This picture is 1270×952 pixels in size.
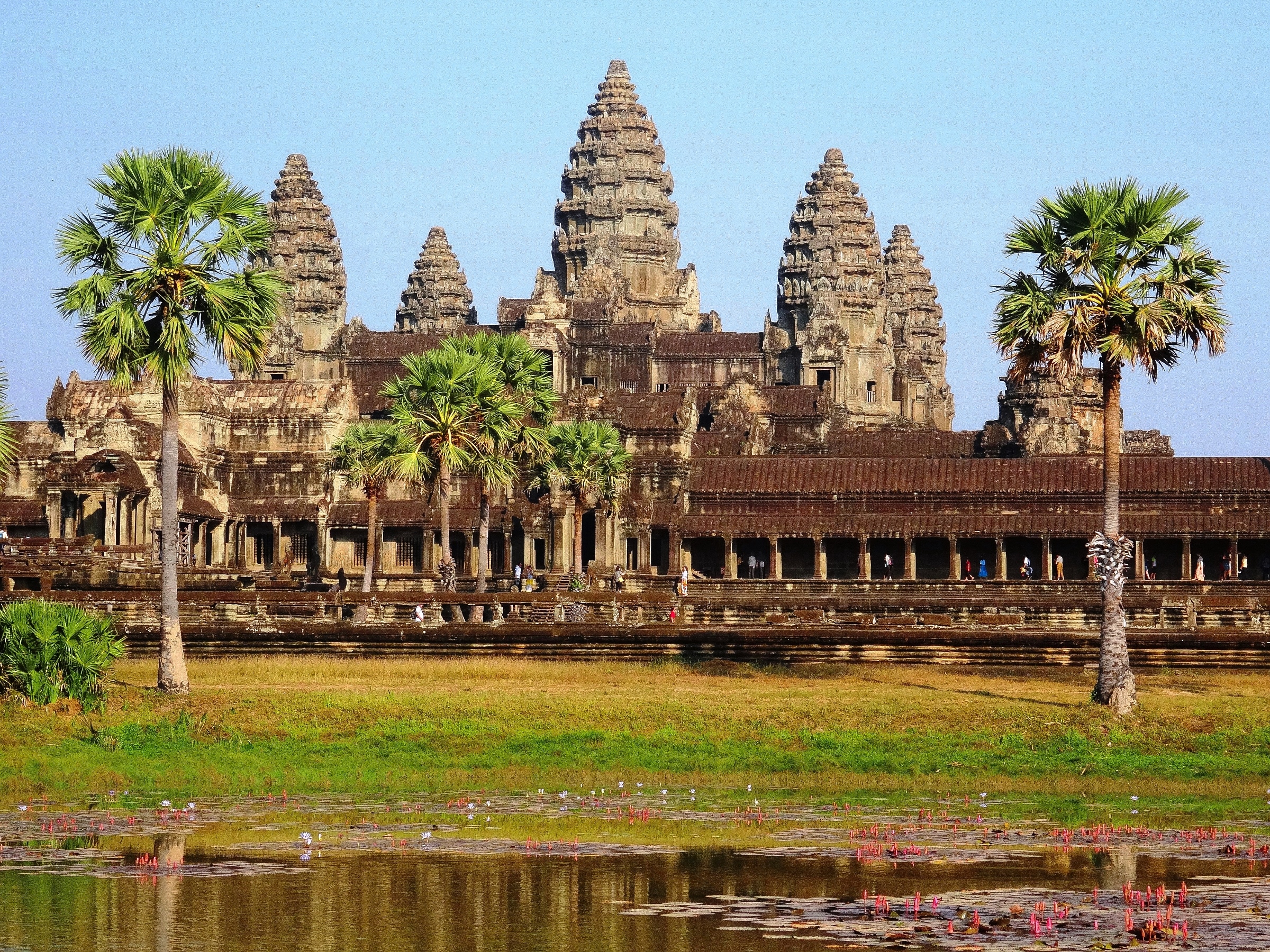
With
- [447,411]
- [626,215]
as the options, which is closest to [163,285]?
[447,411]

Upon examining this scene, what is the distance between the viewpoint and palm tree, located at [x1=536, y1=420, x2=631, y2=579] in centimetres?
7312

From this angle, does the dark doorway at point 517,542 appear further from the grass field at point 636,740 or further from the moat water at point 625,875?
the moat water at point 625,875

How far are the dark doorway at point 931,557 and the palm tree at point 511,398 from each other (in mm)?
22029

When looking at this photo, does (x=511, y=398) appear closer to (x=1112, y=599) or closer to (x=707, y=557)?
(x=707, y=557)

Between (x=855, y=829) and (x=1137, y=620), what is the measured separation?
982 inches

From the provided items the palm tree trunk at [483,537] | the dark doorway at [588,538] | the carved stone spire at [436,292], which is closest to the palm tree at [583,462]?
the dark doorway at [588,538]

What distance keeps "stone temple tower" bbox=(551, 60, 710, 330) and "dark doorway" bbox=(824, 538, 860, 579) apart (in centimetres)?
4362

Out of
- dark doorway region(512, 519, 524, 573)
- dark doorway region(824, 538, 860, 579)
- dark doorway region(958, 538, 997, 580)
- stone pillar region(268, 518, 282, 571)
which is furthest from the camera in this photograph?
stone pillar region(268, 518, 282, 571)

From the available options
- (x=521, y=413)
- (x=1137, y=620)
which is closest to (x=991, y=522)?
(x=521, y=413)

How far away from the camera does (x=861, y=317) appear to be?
123812 millimetres

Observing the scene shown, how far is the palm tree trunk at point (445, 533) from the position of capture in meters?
58.6

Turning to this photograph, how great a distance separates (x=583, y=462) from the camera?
73.2m

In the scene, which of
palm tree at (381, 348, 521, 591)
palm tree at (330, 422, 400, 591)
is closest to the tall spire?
palm tree at (330, 422, 400, 591)

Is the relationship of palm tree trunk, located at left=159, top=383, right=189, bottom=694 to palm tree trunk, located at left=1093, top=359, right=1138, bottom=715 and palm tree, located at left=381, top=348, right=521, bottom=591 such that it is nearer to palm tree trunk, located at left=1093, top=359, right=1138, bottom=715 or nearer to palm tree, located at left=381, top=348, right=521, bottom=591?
palm tree trunk, located at left=1093, top=359, right=1138, bottom=715
